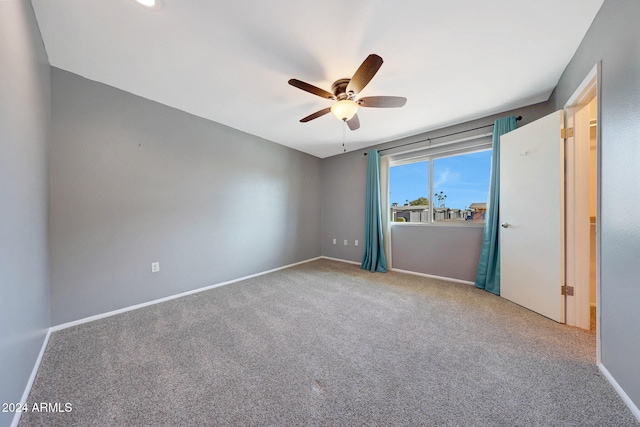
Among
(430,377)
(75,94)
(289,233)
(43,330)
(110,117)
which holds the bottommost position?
(430,377)

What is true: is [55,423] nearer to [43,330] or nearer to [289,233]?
[43,330]

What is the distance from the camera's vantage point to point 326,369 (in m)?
1.40

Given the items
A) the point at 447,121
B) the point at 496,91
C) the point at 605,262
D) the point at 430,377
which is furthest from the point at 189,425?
the point at 447,121

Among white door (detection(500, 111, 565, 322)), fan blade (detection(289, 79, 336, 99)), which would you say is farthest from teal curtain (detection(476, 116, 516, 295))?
fan blade (detection(289, 79, 336, 99))

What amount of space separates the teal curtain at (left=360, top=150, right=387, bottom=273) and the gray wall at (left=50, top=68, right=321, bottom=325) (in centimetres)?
179

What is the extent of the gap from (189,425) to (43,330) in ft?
5.34

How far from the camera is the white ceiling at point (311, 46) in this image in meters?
1.35

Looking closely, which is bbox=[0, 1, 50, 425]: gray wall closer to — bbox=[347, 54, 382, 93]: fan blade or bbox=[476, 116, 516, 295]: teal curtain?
bbox=[347, 54, 382, 93]: fan blade

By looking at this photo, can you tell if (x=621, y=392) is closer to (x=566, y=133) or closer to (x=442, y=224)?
(x=566, y=133)

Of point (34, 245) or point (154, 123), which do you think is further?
point (154, 123)

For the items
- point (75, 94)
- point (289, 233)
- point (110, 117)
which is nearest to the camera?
point (75, 94)

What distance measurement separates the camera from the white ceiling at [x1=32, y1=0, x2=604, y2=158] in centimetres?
135

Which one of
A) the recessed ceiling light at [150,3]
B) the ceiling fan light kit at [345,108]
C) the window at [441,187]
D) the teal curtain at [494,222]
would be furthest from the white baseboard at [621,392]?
the recessed ceiling light at [150,3]

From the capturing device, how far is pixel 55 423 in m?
1.04
